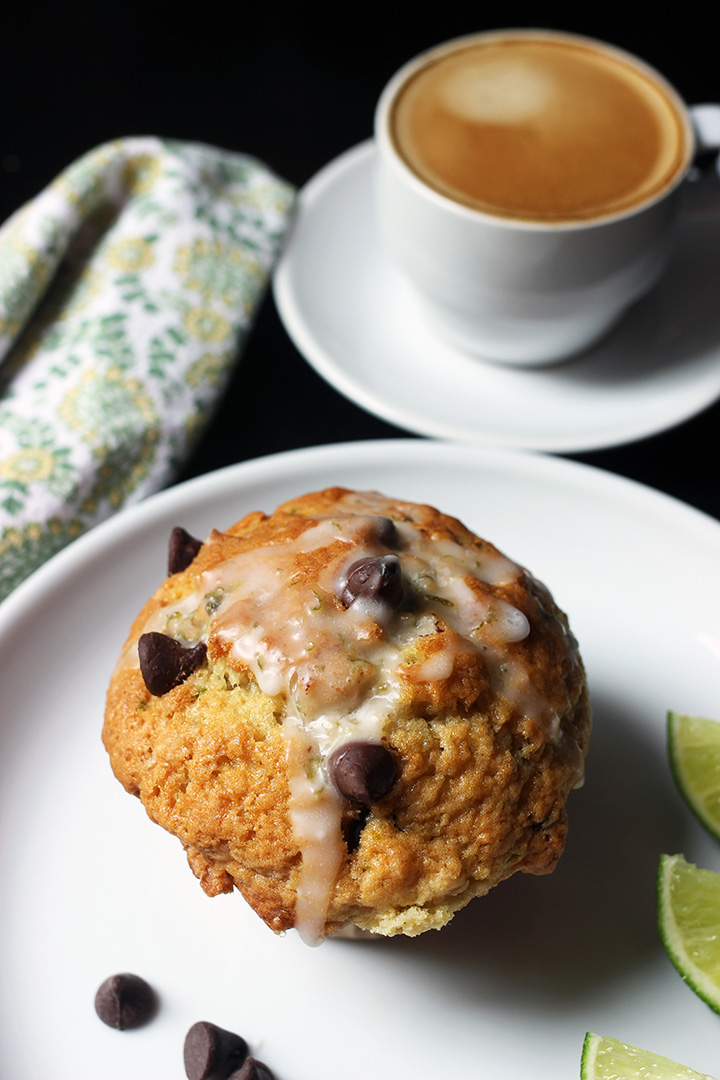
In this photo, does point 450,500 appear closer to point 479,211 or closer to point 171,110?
point 479,211

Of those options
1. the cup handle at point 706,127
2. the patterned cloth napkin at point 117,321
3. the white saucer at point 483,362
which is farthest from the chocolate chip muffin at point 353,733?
the cup handle at point 706,127

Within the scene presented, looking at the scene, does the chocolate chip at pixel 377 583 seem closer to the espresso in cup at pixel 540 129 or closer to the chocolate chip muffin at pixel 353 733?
the chocolate chip muffin at pixel 353 733

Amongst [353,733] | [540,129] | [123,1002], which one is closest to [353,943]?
[123,1002]

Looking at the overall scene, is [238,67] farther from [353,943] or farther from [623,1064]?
[623,1064]

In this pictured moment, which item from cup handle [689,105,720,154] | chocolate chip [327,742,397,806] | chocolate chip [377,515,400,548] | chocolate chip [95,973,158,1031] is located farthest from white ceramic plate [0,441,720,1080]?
cup handle [689,105,720,154]

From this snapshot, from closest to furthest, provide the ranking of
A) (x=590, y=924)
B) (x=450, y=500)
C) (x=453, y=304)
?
1. (x=590, y=924)
2. (x=450, y=500)
3. (x=453, y=304)

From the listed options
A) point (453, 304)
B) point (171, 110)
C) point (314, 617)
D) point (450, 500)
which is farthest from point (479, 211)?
point (171, 110)
